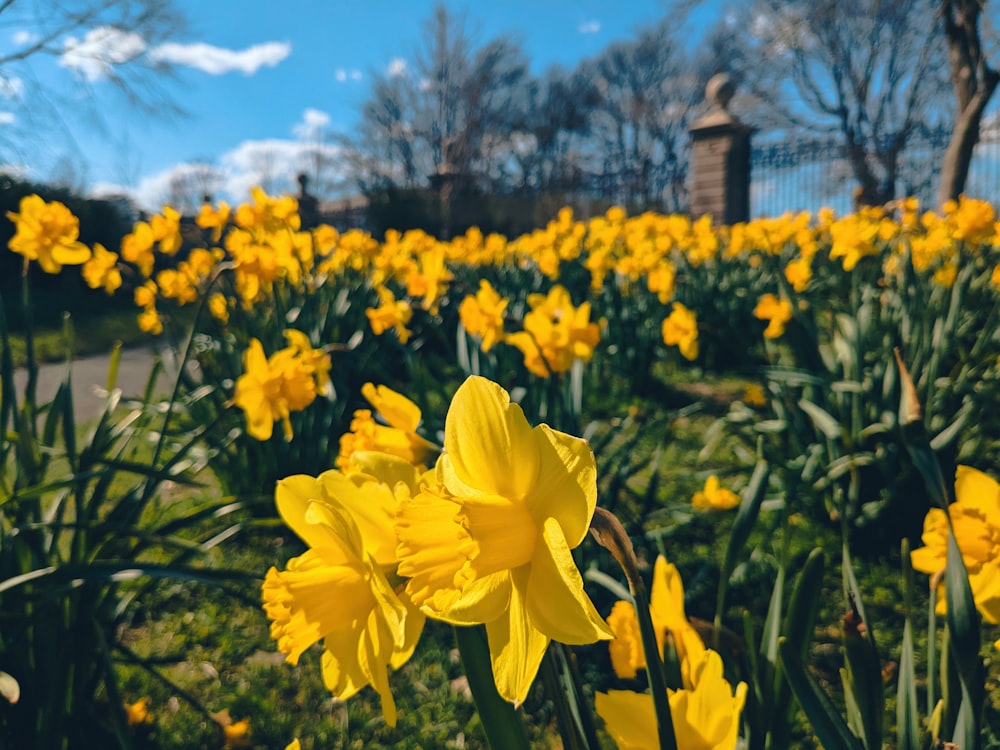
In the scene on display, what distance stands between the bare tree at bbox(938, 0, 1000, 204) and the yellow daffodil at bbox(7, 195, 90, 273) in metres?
9.40

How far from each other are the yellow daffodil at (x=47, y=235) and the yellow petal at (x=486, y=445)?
1.91 metres

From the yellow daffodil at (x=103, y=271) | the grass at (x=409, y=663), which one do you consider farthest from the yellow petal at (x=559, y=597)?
the yellow daffodil at (x=103, y=271)

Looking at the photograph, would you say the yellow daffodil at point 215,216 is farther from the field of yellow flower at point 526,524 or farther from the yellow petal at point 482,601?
the yellow petal at point 482,601

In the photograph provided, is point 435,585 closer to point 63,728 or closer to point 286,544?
point 63,728

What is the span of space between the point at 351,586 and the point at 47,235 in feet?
6.47

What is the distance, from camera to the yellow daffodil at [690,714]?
67 centimetres

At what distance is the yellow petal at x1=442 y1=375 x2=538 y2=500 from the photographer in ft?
1.89

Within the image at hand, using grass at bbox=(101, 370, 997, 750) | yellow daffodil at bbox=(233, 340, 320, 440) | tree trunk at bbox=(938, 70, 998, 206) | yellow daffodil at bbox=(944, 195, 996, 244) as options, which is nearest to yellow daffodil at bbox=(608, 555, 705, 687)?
grass at bbox=(101, 370, 997, 750)

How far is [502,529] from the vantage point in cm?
57

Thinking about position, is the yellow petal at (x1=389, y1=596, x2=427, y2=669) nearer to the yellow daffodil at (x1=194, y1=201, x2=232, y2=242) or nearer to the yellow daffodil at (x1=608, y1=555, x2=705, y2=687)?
the yellow daffodil at (x1=608, y1=555, x2=705, y2=687)

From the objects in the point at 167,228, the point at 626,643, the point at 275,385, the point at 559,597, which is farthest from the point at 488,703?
the point at 167,228

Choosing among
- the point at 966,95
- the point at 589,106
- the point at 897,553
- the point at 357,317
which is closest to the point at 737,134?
the point at 966,95

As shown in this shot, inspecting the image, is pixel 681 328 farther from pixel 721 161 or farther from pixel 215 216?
pixel 721 161

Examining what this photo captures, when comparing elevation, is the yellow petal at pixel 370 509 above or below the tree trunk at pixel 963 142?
below
